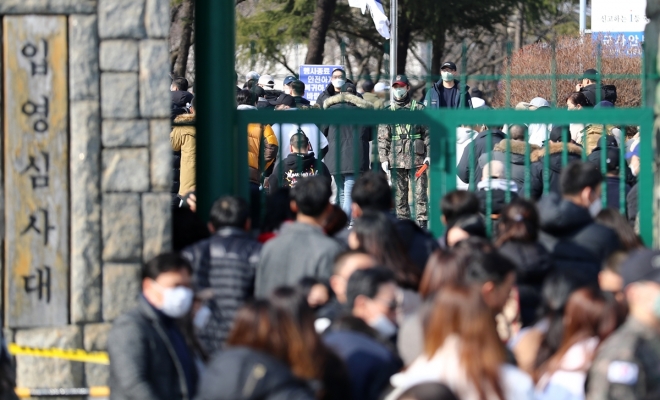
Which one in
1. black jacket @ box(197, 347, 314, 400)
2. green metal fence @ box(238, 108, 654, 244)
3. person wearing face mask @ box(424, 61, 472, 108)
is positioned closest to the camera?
black jacket @ box(197, 347, 314, 400)

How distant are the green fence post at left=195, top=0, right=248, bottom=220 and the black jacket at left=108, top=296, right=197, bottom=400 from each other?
172cm

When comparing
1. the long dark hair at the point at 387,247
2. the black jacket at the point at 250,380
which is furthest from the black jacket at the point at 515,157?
the black jacket at the point at 250,380

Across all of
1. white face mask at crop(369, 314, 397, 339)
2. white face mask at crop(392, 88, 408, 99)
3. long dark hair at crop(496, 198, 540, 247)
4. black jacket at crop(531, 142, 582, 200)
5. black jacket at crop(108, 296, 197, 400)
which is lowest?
black jacket at crop(108, 296, 197, 400)

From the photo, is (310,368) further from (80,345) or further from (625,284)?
(80,345)

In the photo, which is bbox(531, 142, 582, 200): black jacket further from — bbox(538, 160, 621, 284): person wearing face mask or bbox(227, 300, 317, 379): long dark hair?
bbox(227, 300, 317, 379): long dark hair

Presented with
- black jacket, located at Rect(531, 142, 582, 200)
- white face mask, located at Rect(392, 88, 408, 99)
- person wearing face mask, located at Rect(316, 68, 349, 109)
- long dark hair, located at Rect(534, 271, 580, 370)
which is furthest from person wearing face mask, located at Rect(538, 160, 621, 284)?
person wearing face mask, located at Rect(316, 68, 349, 109)

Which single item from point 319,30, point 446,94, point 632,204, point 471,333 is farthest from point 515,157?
point 319,30

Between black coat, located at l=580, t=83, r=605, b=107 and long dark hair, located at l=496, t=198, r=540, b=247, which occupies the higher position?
black coat, located at l=580, t=83, r=605, b=107

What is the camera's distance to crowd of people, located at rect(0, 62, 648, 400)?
401 centimetres

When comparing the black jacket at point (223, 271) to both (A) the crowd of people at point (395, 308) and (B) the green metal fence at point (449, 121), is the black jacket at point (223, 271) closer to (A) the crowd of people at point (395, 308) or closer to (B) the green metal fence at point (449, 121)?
(A) the crowd of people at point (395, 308)

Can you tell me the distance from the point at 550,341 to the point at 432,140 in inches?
84.4

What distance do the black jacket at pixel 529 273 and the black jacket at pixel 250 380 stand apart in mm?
1924

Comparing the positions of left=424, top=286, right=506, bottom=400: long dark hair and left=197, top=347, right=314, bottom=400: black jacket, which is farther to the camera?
left=424, top=286, right=506, bottom=400: long dark hair

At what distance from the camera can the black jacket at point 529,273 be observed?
5.50 metres
